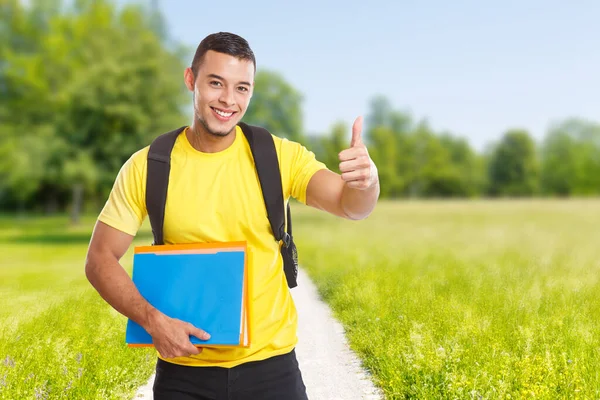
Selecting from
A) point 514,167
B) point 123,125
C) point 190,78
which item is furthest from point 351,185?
point 514,167

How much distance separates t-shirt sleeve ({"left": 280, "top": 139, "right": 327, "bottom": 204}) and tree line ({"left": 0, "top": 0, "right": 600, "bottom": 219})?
72.4 feet

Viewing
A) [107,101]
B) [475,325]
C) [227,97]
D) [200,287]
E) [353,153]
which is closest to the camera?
[353,153]

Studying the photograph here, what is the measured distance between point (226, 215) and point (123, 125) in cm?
2317

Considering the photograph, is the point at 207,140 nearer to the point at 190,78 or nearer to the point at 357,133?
the point at 190,78

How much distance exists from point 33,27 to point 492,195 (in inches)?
2001

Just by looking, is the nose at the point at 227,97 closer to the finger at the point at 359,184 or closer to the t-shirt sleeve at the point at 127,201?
the t-shirt sleeve at the point at 127,201

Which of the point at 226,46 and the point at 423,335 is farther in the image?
the point at 423,335

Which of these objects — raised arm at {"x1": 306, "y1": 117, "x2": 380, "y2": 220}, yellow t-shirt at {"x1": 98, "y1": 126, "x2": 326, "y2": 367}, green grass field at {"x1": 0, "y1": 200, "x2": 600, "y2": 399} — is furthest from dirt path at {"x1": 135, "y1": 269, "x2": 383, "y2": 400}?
raised arm at {"x1": 306, "y1": 117, "x2": 380, "y2": 220}

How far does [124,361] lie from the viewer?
229 inches

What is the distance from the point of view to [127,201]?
114 inches

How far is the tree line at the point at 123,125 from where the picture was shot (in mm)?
25078

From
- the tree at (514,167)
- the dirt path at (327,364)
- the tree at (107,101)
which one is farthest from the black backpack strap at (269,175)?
the tree at (514,167)

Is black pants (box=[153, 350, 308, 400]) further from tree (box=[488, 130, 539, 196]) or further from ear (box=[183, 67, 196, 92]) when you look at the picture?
tree (box=[488, 130, 539, 196])

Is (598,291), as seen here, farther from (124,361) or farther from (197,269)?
(197,269)
